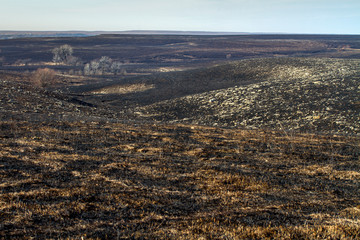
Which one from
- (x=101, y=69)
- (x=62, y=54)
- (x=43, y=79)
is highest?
(x=62, y=54)

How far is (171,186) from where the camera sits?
877cm

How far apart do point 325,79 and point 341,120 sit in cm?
1402

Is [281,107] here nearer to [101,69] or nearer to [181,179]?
[181,179]

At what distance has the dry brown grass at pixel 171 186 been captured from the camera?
20.0 feet

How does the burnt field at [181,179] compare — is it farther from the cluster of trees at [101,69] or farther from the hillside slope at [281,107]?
the cluster of trees at [101,69]

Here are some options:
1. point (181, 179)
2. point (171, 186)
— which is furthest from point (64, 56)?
point (171, 186)

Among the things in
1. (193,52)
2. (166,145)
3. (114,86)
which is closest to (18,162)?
(166,145)

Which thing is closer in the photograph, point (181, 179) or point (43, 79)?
point (181, 179)

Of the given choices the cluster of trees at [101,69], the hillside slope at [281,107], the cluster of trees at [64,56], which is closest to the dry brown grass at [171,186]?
the hillside slope at [281,107]

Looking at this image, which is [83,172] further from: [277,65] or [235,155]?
[277,65]

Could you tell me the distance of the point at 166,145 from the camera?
13.6 meters

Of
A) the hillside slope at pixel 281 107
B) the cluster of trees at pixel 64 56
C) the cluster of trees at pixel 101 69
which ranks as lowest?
the hillside slope at pixel 281 107

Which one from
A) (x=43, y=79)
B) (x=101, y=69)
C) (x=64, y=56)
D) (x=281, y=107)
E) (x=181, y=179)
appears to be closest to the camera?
(x=181, y=179)

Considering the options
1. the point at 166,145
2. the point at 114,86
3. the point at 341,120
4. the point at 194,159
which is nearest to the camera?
the point at 194,159
